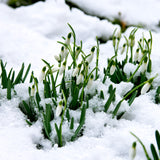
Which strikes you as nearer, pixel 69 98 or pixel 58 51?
pixel 69 98

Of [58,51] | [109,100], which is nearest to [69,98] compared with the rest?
[109,100]

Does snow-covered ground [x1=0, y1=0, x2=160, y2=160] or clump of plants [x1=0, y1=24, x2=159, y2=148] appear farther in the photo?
clump of plants [x1=0, y1=24, x2=159, y2=148]

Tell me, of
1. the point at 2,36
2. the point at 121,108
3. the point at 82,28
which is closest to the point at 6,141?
the point at 121,108

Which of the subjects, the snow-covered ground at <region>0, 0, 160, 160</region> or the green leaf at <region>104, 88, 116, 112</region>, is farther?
the green leaf at <region>104, 88, 116, 112</region>

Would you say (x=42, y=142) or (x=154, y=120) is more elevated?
(x=154, y=120)

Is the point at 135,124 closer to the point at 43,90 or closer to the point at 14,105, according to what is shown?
the point at 43,90

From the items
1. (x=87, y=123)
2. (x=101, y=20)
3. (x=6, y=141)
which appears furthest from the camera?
(x=101, y=20)

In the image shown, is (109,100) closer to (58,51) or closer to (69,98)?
(69,98)

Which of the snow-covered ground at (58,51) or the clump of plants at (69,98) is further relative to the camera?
the clump of plants at (69,98)
